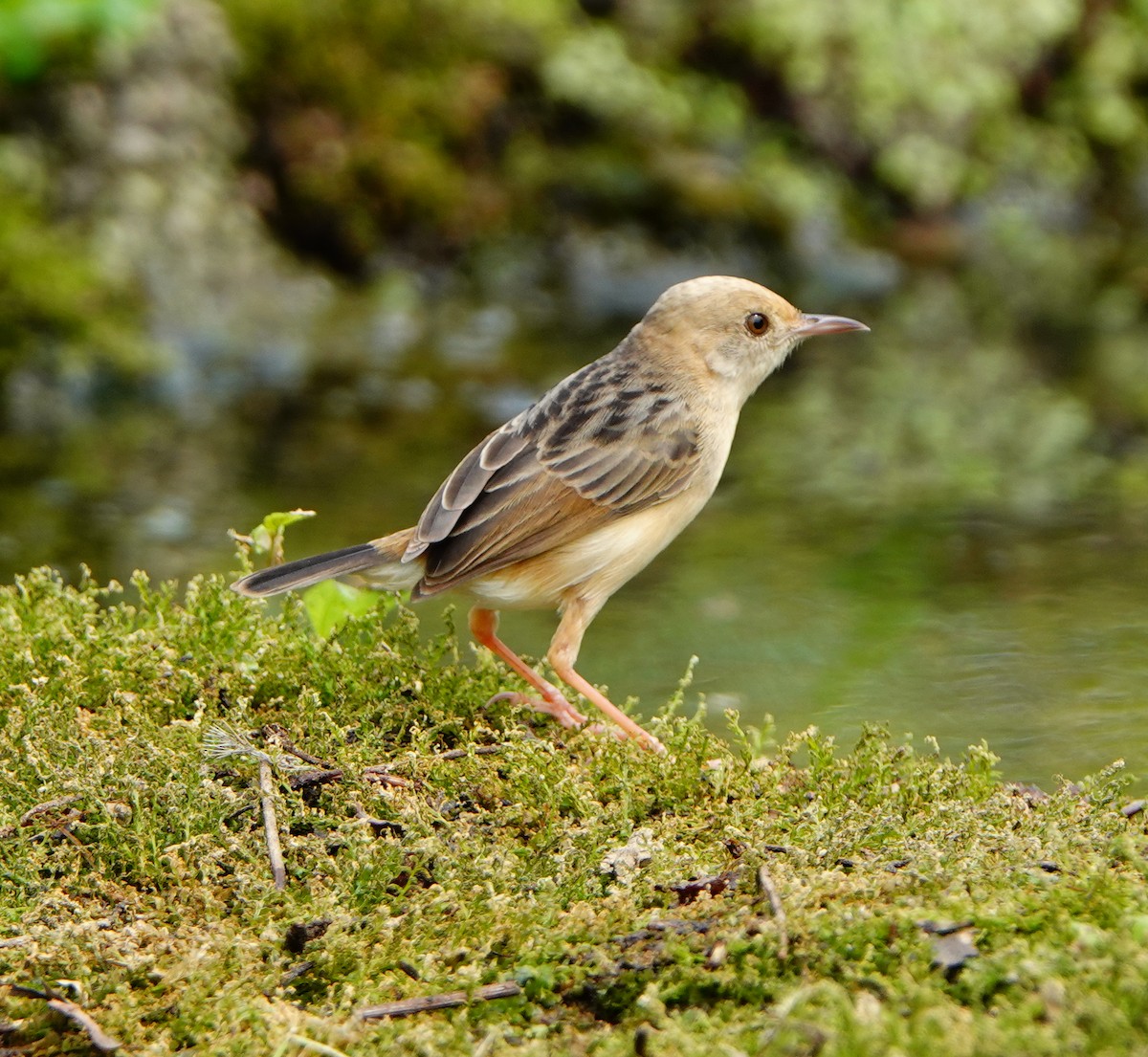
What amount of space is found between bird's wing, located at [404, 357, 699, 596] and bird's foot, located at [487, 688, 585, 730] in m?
0.48

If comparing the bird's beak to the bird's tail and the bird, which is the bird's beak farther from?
the bird's tail

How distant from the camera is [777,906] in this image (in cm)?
385

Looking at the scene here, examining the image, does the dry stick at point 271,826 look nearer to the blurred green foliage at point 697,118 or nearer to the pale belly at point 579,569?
the pale belly at point 579,569

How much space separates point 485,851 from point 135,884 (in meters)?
0.94

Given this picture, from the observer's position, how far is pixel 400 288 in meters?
14.5

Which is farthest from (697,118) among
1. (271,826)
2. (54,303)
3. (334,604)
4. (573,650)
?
(271,826)

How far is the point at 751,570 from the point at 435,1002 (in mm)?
5492

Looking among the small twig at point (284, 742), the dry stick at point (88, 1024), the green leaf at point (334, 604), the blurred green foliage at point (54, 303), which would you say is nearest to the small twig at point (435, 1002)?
the dry stick at point (88, 1024)

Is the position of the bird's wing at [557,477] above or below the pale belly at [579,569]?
above

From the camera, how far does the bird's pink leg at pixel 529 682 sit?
5488 millimetres

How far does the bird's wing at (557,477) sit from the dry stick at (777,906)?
6.47 ft

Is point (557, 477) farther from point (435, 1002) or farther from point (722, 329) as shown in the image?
point (435, 1002)

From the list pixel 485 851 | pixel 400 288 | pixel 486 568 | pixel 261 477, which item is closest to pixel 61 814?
pixel 485 851

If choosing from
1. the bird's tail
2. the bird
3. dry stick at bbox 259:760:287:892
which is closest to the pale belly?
the bird
